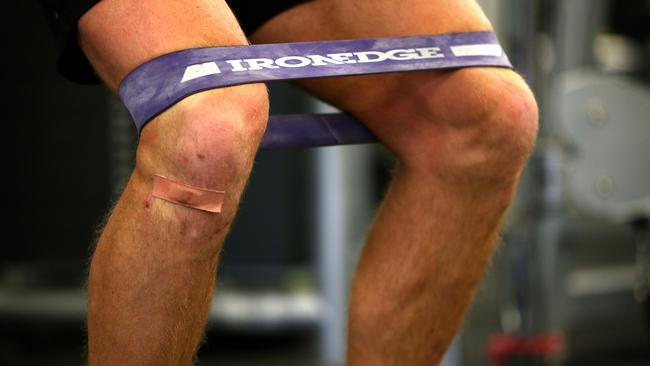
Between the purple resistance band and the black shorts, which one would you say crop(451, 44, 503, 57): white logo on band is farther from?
the black shorts

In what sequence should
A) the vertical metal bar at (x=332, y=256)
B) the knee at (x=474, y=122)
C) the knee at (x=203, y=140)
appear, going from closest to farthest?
1. the knee at (x=203, y=140)
2. the knee at (x=474, y=122)
3. the vertical metal bar at (x=332, y=256)

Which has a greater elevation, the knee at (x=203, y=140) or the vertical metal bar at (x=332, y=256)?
the knee at (x=203, y=140)

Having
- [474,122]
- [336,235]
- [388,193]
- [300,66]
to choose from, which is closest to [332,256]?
[336,235]

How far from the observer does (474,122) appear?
1090 mm

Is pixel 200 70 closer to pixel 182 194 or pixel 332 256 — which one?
pixel 182 194

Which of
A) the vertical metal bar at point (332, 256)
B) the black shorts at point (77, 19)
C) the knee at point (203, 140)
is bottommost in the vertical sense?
the vertical metal bar at point (332, 256)

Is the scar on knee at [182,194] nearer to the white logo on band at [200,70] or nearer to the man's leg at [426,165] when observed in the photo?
the white logo on band at [200,70]

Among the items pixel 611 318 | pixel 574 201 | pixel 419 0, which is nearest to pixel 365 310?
pixel 419 0

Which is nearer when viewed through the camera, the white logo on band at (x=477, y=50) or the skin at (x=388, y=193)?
the skin at (x=388, y=193)

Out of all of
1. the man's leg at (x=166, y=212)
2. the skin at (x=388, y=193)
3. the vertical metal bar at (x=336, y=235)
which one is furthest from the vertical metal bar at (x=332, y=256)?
the man's leg at (x=166, y=212)

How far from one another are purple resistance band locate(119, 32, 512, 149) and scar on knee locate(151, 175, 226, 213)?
64 mm

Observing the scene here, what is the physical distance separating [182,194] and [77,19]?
217 millimetres

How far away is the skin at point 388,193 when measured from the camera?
0.91 m

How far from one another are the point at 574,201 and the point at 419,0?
1538 mm
